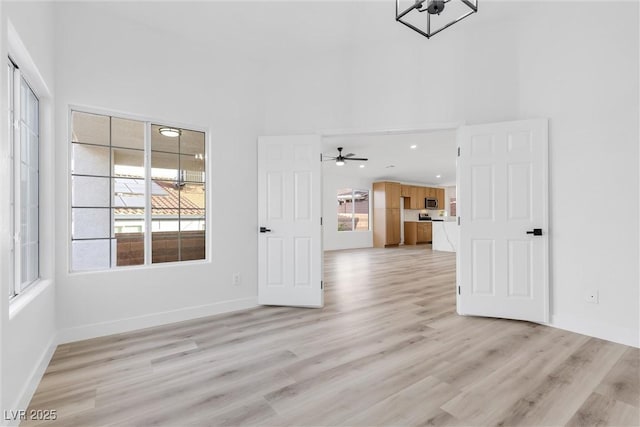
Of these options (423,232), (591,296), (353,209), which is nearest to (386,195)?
(353,209)

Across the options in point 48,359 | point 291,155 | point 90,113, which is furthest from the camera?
point 291,155

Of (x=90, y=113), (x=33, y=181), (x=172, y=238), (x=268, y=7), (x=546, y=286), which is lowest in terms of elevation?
(x=546, y=286)

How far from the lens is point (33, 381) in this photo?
2031 millimetres

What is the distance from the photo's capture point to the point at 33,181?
98.1 inches

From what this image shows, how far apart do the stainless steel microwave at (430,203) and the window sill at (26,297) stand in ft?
41.3

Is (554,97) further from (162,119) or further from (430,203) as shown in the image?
(430,203)

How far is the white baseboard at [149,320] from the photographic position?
2.83 meters

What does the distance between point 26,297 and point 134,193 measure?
4.60 feet

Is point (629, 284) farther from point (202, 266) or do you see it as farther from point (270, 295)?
point (202, 266)

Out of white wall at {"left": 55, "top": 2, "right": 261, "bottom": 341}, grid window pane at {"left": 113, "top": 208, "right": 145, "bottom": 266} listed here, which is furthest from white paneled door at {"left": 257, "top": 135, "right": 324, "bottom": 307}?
grid window pane at {"left": 113, "top": 208, "right": 145, "bottom": 266}

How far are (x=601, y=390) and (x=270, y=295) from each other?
9.96 feet

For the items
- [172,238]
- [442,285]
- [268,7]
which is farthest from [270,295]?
[268,7]

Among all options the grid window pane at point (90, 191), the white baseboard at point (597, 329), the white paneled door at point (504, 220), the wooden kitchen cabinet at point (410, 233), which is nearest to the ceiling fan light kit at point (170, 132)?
the grid window pane at point (90, 191)

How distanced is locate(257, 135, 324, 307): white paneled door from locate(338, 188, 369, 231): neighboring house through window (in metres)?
7.18
